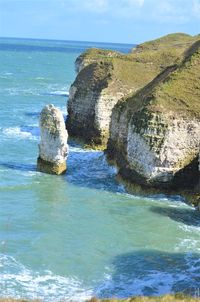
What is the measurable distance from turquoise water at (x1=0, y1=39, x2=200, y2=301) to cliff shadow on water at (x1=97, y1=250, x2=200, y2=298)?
4 centimetres

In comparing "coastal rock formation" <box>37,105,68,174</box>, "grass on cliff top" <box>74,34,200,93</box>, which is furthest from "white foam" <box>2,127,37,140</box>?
"coastal rock formation" <box>37,105,68,174</box>

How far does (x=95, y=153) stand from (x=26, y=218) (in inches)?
629

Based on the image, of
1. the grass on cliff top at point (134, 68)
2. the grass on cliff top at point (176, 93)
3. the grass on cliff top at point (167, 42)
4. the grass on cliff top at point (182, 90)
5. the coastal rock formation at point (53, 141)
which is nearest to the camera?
the grass on cliff top at point (176, 93)

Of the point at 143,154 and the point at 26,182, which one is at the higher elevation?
the point at 143,154

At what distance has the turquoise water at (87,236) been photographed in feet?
75.5

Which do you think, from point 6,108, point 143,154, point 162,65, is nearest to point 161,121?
point 143,154

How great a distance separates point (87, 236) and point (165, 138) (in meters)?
9.09

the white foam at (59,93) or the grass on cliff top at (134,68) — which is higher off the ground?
the grass on cliff top at (134,68)

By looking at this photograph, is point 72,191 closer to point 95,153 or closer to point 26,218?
point 26,218

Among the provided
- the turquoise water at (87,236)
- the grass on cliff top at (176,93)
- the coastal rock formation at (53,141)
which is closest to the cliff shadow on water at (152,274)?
the turquoise water at (87,236)

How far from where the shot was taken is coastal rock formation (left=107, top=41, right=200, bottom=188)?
34.8 meters

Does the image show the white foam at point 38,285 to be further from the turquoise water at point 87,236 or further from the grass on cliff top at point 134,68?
the grass on cliff top at point 134,68

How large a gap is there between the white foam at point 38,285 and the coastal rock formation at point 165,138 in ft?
42.0

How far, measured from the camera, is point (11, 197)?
33281mm
